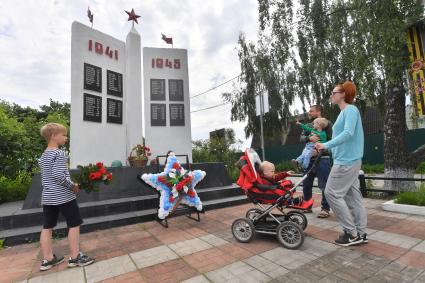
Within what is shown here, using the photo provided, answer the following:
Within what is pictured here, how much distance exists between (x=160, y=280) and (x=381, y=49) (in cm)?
650

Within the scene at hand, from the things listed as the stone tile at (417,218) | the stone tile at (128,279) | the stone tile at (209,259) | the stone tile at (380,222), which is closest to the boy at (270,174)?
the stone tile at (209,259)

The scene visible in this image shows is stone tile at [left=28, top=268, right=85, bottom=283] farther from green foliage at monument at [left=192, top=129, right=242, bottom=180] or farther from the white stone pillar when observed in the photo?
green foliage at monument at [left=192, top=129, right=242, bottom=180]

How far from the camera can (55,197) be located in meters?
2.97

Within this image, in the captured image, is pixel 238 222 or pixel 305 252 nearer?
pixel 305 252

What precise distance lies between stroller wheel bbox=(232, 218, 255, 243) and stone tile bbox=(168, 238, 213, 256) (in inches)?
16.9

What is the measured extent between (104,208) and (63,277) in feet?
7.99

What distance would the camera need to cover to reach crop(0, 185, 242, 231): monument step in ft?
14.5

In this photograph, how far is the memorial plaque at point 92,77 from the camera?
698cm

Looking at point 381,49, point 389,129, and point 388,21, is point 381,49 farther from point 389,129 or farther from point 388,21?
point 389,129

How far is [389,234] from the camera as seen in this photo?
11.9 ft

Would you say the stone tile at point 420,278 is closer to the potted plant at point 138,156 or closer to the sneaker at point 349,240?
the sneaker at point 349,240

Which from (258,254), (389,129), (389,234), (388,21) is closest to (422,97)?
(389,129)

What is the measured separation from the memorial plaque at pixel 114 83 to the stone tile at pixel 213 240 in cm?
558

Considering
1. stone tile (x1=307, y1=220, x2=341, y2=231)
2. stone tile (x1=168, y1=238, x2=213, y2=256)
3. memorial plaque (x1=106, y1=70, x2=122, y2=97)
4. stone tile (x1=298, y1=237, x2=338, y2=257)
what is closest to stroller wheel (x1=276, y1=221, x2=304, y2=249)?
stone tile (x1=298, y1=237, x2=338, y2=257)
